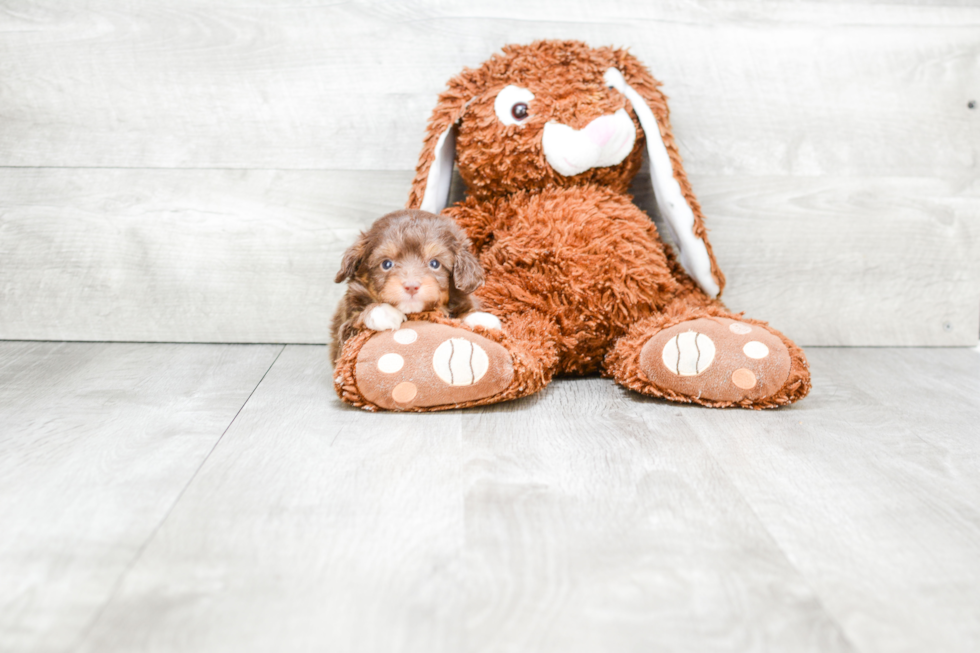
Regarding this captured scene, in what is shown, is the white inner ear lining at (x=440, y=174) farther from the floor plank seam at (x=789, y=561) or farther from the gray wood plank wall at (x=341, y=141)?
the floor plank seam at (x=789, y=561)

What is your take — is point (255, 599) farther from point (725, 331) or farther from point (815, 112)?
point (815, 112)

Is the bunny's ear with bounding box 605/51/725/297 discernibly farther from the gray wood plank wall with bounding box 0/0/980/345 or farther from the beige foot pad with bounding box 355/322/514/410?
the beige foot pad with bounding box 355/322/514/410

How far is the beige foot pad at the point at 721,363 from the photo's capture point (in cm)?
100

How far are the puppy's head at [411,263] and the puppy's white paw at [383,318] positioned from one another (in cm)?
1

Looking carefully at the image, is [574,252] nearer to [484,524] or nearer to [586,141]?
[586,141]

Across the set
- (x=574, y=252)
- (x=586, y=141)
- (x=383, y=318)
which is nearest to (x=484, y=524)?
(x=383, y=318)

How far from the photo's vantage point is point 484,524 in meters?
0.68

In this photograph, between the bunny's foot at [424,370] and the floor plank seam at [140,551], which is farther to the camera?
the bunny's foot at [424,370]

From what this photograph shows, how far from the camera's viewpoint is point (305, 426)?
0.94 m

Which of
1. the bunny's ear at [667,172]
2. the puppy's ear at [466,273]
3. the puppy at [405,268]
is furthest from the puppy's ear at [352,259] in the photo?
the bunny's ear at [667,172]

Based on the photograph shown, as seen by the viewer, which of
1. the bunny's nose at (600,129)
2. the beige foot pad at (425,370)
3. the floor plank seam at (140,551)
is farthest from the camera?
the bunny's nose at (600,129)

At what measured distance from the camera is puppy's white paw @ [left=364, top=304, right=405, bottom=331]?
99cm

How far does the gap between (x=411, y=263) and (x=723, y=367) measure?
17.0 inches

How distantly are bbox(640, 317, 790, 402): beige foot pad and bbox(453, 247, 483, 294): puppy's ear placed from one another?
26cm
